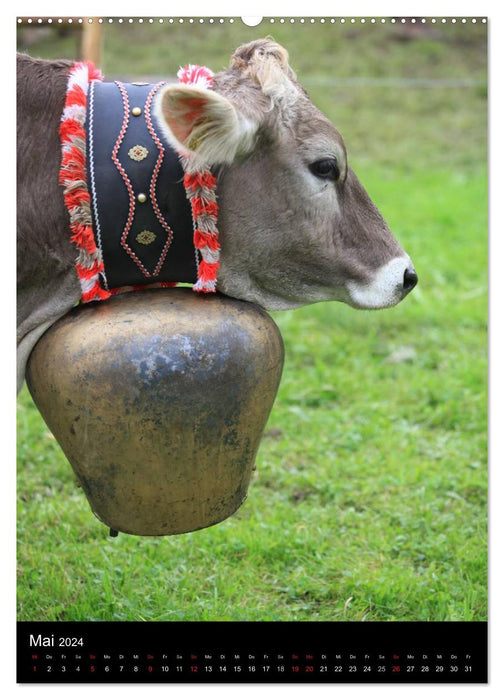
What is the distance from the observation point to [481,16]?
2682 millimetres

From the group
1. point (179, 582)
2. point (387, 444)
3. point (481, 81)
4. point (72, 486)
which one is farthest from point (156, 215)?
point (481, 81)

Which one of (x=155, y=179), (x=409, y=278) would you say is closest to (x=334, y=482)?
(x=409, y=278)

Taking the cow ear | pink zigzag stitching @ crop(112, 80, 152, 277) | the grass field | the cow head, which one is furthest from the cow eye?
the grass field

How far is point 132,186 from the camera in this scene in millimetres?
2471

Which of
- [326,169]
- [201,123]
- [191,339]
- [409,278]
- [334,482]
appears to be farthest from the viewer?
[334,482]

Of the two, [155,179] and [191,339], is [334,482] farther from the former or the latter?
[155,179]

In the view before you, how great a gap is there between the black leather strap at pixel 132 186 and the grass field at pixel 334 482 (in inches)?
23.3

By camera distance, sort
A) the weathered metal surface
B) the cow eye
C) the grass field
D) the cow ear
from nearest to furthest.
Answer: the cow ear
the weathered metal surface
the cow eye
the grass field

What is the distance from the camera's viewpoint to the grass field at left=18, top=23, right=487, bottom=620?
3258 millimetres

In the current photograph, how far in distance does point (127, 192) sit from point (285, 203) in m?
0.42

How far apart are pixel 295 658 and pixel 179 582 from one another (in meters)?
0.82

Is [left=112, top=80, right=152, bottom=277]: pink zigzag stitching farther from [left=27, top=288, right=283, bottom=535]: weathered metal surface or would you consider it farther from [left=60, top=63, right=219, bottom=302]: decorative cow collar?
[left=27, top=288, right=283, bottom=535]: weathered metal surface

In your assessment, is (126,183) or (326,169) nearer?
(126,183)

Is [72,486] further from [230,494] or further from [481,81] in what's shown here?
[481,81]
